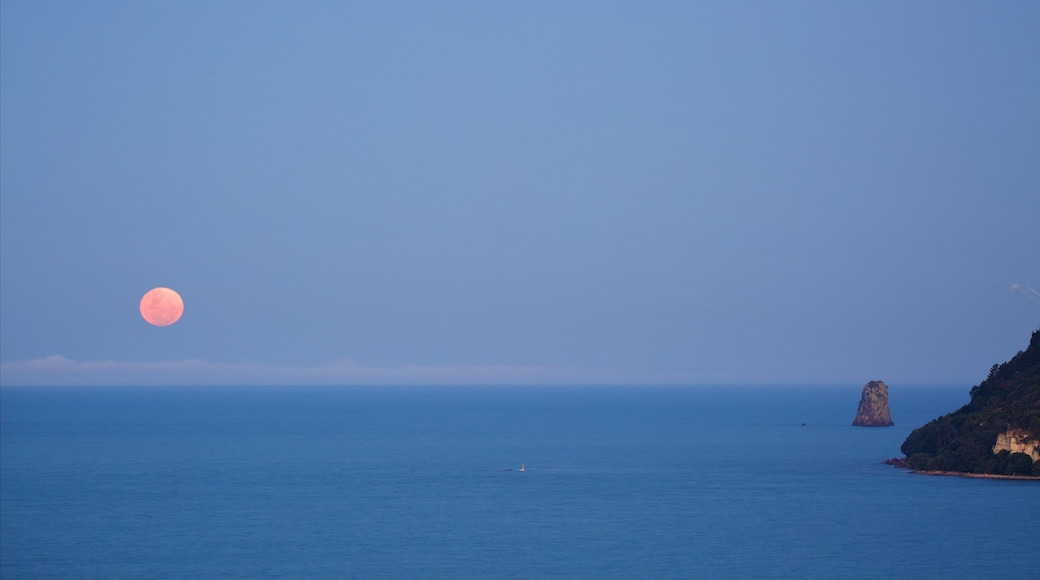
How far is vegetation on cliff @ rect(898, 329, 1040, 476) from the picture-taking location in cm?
10619

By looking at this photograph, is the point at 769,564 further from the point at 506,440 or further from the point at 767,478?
A: the point at 506,440

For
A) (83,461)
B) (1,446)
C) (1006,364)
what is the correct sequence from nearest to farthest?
(1006,364) < (83,461) < (1,446)

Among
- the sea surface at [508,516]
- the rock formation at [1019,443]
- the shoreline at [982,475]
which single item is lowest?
the sea surface at [508,516]

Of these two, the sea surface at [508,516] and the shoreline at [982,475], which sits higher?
the shoreline at [982,475]

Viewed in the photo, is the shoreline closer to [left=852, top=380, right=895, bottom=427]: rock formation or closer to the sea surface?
the sea surface

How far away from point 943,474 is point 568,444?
66893 millimetres

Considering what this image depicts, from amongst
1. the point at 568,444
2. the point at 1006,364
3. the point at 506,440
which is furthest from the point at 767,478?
the point at 506,440

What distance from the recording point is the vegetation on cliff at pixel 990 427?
106188 millimetres

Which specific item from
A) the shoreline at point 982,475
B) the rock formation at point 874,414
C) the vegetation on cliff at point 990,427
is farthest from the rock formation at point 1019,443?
the rock formation at point 874,414

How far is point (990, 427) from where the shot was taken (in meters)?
110

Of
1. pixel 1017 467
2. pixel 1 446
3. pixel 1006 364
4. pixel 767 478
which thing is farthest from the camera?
pixel 1 446

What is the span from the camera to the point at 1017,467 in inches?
4181

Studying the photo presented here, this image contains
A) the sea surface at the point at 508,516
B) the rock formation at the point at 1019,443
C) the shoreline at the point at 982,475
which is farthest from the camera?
the rock formation at the point at 1019,443

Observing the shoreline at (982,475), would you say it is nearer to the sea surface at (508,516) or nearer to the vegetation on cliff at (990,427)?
the vegetation on cliff at (990,427)
